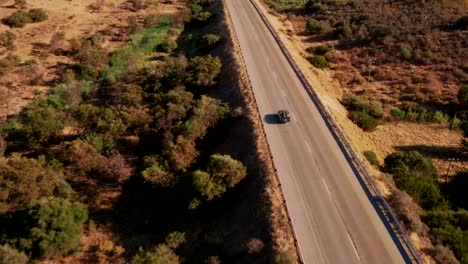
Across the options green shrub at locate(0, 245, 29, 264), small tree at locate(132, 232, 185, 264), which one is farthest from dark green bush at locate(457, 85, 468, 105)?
Answer: green shrub at locate(0, 245, 29, 264)

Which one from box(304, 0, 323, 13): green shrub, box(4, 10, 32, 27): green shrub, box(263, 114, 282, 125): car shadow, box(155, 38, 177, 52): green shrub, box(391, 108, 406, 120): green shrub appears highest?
box(304, 0, 323, 13): green shrub

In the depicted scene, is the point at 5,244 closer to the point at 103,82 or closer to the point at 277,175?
the point at 277,175

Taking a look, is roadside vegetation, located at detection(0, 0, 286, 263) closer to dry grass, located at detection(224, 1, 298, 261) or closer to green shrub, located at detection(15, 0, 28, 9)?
dry grass, located at detection(224, 1, 298, 261)

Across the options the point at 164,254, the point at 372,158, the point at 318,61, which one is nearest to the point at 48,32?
the point at 318,61

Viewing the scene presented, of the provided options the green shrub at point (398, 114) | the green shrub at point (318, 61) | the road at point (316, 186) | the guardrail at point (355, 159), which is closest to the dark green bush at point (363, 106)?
the green shrub at point (398, 114)

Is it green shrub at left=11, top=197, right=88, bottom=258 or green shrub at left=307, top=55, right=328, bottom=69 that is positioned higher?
green shrub at left=307, top=55, right=328, bottom=69

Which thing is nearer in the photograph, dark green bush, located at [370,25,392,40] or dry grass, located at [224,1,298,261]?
dry grass, located at [224,1,298,261]
